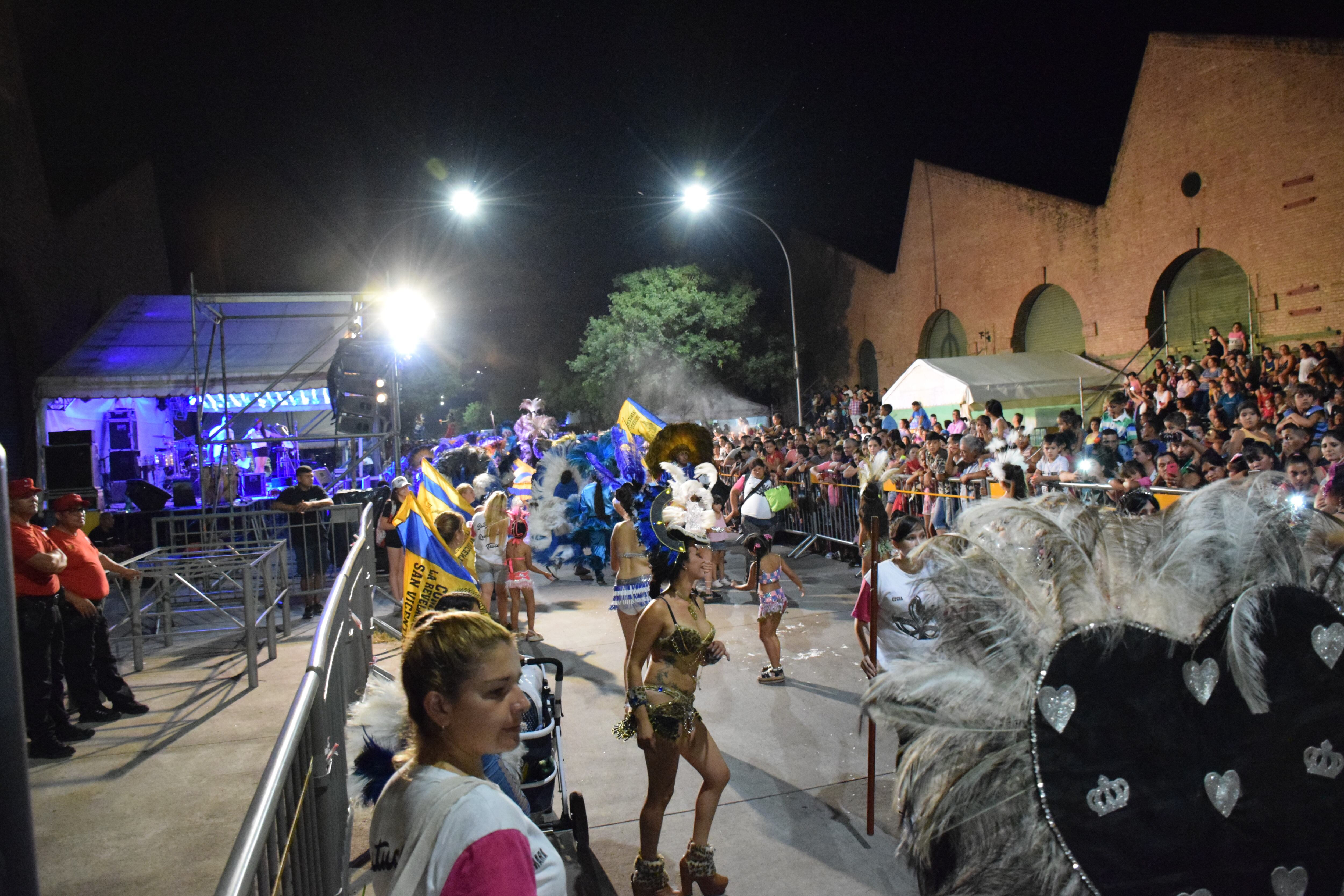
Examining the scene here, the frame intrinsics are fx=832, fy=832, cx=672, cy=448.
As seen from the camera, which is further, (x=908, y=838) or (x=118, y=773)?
(x=118, y=773)

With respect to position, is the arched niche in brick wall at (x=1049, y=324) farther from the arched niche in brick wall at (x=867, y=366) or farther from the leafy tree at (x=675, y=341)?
the leafy tree at (x=675, y=341)

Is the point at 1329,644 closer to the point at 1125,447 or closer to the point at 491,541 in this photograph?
the point at 491,541

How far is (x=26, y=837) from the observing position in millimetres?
1079

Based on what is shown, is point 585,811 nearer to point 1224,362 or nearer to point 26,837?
point 26,837

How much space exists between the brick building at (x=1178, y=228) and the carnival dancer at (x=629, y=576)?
1606 centimetres

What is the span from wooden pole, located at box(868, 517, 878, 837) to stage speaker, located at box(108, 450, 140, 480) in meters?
16.8

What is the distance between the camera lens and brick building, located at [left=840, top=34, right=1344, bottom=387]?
1627cm

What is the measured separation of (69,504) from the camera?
22.1 feet

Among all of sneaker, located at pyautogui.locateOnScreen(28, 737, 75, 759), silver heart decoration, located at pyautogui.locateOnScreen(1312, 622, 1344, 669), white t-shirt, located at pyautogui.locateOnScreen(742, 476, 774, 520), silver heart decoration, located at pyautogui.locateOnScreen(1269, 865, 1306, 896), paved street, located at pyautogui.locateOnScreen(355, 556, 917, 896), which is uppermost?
silver heart decoration, located at pyautogui.locateOnScreen(1312, 622, 1344, 669)

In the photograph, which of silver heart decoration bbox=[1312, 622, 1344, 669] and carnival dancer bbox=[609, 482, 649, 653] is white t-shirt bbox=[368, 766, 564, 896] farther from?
carnival dancer bbox=[609, 482, 649, 653]

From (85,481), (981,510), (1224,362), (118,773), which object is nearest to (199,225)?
(85,481)

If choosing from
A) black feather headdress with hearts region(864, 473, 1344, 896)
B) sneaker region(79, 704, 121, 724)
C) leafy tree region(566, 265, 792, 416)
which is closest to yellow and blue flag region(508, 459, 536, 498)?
sneaker region(79, 704, 121, 724)

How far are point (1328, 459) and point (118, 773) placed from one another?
9.89m

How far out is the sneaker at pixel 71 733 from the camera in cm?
636
